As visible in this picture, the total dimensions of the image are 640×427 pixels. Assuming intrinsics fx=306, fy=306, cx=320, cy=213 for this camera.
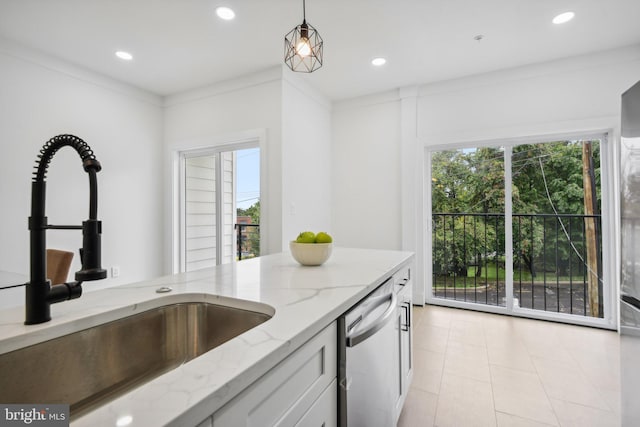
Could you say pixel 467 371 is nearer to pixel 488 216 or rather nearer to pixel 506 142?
pixel 488 216

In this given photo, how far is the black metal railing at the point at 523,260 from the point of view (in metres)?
3.08

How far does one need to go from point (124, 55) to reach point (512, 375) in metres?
4.30

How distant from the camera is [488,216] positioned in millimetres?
3510

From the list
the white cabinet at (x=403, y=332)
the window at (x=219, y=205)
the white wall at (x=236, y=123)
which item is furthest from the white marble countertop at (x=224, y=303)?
the window at (x=219, y=205)

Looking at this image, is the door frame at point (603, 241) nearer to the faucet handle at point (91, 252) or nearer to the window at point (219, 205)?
the window at point (219, 205)

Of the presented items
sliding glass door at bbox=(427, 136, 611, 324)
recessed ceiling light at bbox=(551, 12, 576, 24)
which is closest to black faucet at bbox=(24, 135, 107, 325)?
recessed ceiling light at bbox=(551, 12, 576, 24)

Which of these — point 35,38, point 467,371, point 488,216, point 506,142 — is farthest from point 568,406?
point 35,38

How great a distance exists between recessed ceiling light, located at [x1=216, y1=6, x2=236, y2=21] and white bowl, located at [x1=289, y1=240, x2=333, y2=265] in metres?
1.99

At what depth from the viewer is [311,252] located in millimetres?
1496

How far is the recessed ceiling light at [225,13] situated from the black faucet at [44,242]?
213cm

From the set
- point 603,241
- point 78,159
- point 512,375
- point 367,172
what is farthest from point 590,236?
point 78,159

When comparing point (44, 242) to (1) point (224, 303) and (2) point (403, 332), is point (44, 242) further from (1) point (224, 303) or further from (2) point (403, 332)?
(2) point (403, 332)

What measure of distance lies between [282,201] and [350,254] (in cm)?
153

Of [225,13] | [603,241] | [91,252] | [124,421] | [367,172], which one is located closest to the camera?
[124,421]
